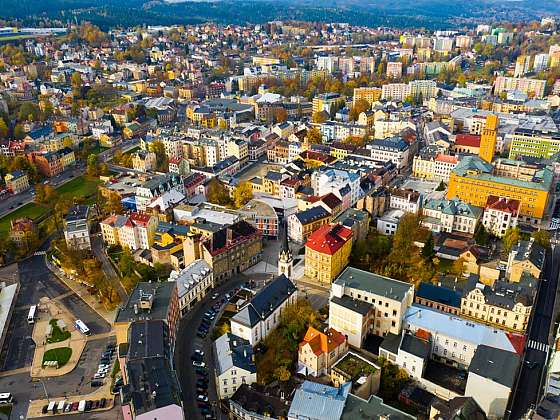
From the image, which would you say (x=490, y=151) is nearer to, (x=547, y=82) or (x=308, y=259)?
(x=308, y=259)

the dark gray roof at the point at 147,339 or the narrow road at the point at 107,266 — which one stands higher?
the dark gray roof at the point at 147,339

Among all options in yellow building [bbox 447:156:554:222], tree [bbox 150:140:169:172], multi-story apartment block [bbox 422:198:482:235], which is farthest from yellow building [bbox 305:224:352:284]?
tree [bbox 150:140:169:172]

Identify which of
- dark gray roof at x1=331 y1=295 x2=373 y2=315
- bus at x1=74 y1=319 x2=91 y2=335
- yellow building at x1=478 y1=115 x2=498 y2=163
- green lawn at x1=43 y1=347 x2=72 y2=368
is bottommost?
green lawn at x1=43 y1=347 x2=72 y2=368

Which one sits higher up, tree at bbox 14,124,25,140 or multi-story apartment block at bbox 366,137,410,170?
multi-story apartment block at bbox 366,137,410,170

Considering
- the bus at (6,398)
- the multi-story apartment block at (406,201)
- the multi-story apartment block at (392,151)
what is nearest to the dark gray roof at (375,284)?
the multi-story apartment block at (406,201)

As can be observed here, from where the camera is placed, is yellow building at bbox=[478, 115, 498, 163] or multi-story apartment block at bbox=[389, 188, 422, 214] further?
yellow building at bbox=[478, 115, 498, 163]

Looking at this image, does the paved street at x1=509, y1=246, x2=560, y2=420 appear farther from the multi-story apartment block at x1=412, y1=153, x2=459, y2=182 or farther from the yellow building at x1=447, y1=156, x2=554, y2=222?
the multi-story apartment block at x1=412, y1=153, x2=459, y2=182

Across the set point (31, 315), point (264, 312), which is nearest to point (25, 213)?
point (31, 315)

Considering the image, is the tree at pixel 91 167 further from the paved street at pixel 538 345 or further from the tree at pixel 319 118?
the paved street at pixel 538 345
